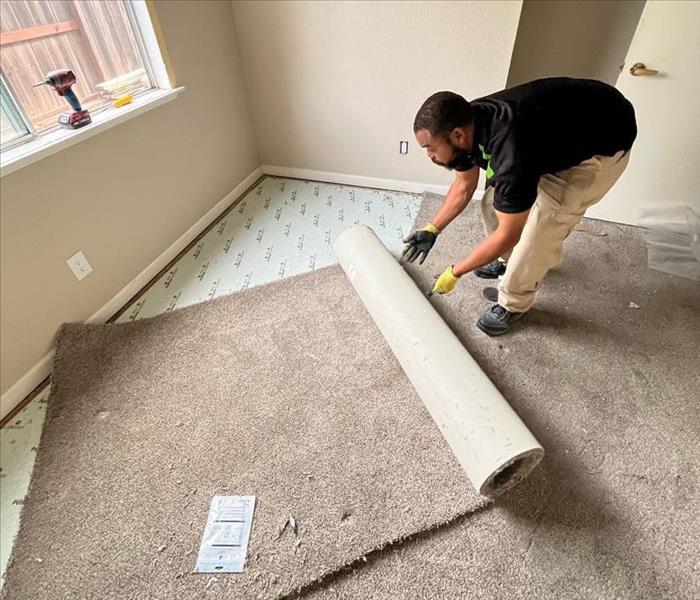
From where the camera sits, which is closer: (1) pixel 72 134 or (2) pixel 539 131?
(2) pixel 539 131

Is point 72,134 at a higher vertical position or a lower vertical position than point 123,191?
higher

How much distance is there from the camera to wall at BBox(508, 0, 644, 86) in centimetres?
220

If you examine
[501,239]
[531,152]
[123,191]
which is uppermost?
[531,152]

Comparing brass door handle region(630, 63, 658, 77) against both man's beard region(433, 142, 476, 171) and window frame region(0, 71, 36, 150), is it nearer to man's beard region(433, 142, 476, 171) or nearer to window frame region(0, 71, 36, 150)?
man's beard region(433, 142, 476, 171)

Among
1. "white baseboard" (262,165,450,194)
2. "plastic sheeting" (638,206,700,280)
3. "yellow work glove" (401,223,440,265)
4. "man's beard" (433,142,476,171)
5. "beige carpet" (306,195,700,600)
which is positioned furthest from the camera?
"white baseboard" (262,165,450,194)

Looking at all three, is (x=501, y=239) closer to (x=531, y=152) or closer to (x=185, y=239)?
(x=531, y=152)

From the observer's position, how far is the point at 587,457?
137 centimetres

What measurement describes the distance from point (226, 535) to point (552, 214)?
1.54 m

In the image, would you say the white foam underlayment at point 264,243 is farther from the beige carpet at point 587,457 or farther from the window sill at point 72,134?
the window sill at point 72,134

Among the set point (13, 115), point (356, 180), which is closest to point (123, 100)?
point (13, 115)

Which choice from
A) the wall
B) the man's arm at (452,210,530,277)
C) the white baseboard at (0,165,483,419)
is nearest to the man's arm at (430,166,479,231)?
the man's arm at (452,210,530,277)

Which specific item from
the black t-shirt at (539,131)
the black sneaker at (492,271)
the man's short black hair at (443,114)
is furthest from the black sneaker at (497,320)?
the man's short black hair at (443,114)

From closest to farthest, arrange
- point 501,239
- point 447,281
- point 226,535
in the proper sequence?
1. point 226,535
2. point 501,239
3. point 447,281

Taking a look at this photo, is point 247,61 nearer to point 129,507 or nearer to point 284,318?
point 284,318
